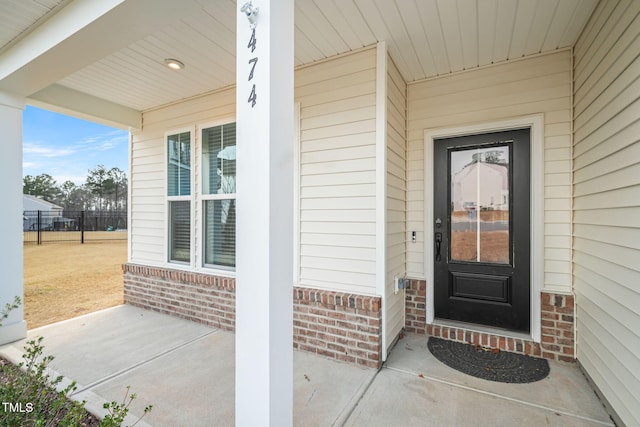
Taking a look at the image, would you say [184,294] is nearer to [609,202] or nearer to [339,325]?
[339,325]

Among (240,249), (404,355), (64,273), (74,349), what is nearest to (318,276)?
(404,355)

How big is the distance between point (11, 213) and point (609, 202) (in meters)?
5.30

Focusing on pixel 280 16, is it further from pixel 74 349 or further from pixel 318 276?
pixel 74 349

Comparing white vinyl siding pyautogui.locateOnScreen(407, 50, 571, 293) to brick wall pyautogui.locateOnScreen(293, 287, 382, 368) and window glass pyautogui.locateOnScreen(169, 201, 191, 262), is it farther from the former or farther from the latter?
window glass pyautogui.locateOnScreen(169, 201, 191, 262)

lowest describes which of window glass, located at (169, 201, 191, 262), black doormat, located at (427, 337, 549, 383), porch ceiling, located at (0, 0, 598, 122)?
black doormat, located at (427, 337, 549, 383)

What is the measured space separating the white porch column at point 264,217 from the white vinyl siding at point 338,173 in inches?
56.5

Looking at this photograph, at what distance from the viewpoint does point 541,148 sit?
2668 mm

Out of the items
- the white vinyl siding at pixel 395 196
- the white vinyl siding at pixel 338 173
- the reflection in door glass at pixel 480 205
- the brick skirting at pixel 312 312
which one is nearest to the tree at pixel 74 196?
the brick skirting at pixel 312 312

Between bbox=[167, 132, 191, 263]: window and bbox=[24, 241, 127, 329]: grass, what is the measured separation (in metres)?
1.56

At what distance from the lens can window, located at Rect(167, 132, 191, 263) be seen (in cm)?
386

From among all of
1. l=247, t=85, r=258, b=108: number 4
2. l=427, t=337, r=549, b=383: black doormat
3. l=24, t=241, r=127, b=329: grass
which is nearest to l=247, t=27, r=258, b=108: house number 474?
l=247, t=85, r=258, b=108: number 4

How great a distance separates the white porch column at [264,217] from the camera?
1.17m

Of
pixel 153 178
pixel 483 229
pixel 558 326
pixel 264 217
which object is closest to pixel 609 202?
pixel 483 229

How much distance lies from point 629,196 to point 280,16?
2.22 meters
